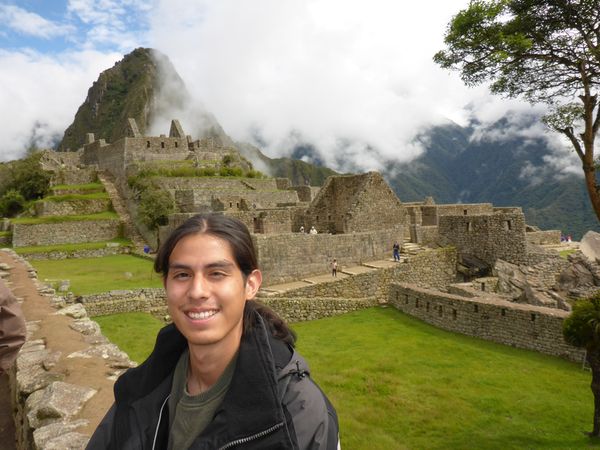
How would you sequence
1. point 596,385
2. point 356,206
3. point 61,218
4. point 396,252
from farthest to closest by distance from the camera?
point 61,218 → point 356,206 → point 396,252 → point 596,385

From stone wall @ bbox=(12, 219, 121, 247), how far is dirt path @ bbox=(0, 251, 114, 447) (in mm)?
19842

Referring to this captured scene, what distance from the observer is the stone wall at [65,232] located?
26.5m

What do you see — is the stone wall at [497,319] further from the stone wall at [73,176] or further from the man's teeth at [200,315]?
the stone wall at [73,176]

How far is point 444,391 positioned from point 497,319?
12.6ft

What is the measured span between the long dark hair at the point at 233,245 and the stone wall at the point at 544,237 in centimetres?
A: 2390

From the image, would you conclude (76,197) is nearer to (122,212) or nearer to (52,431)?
(122,212)

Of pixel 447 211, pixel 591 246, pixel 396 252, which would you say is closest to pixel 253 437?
pixel 396 252

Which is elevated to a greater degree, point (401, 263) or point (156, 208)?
point (156, 208)

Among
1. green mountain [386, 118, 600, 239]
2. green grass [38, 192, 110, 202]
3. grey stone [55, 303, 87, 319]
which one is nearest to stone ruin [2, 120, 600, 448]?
grey stone [55, 303, 87, 319]

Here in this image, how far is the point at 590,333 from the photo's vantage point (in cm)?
654

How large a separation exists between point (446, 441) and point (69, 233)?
2774cm

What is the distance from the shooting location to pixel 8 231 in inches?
1101

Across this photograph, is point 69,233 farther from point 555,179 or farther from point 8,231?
point 555,179

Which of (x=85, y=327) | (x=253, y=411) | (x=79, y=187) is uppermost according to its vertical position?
(x=79, y=187)
